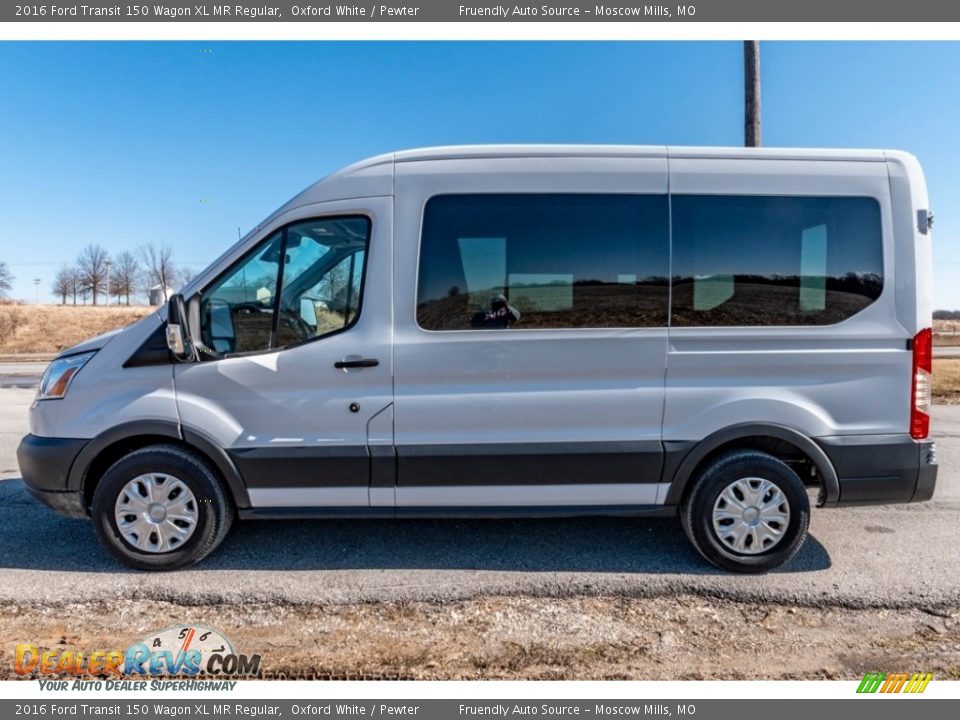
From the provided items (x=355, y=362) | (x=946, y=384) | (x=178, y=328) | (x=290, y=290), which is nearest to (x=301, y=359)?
(x=355, y=362)

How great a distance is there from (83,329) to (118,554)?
38749mm

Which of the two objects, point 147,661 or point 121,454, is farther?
point 121,454

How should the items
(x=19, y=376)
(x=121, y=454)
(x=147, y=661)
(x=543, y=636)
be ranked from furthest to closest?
(x=19, y=376) → (x=121, y=454) → (x=543, y=636) → (x=147, y=661)

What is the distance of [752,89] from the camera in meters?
7.92

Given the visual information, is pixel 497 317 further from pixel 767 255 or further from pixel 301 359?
pixel 767 255

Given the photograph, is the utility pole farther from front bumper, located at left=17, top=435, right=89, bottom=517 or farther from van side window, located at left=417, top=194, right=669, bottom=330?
front bumper, located at left=17, top=435, right=89, bottom=517

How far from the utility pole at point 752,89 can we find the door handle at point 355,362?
23.0ft

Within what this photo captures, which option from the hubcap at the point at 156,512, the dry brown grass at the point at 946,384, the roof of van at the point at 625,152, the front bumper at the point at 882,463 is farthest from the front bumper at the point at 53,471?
the dry brown grass at the point at 946,384

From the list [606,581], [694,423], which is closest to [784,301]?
[694,423]

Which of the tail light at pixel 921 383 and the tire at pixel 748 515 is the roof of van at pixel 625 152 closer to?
the tail light at pixel 921 383

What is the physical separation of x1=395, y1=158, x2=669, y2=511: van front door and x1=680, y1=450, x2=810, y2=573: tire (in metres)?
0.40

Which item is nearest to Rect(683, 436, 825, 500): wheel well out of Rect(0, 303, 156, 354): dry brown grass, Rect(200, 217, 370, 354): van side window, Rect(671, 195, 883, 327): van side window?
Rect(671, 195, 883, 327): van side window

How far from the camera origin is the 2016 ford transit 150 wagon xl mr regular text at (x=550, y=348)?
11.3 ft

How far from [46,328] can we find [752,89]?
3919 centimetres
